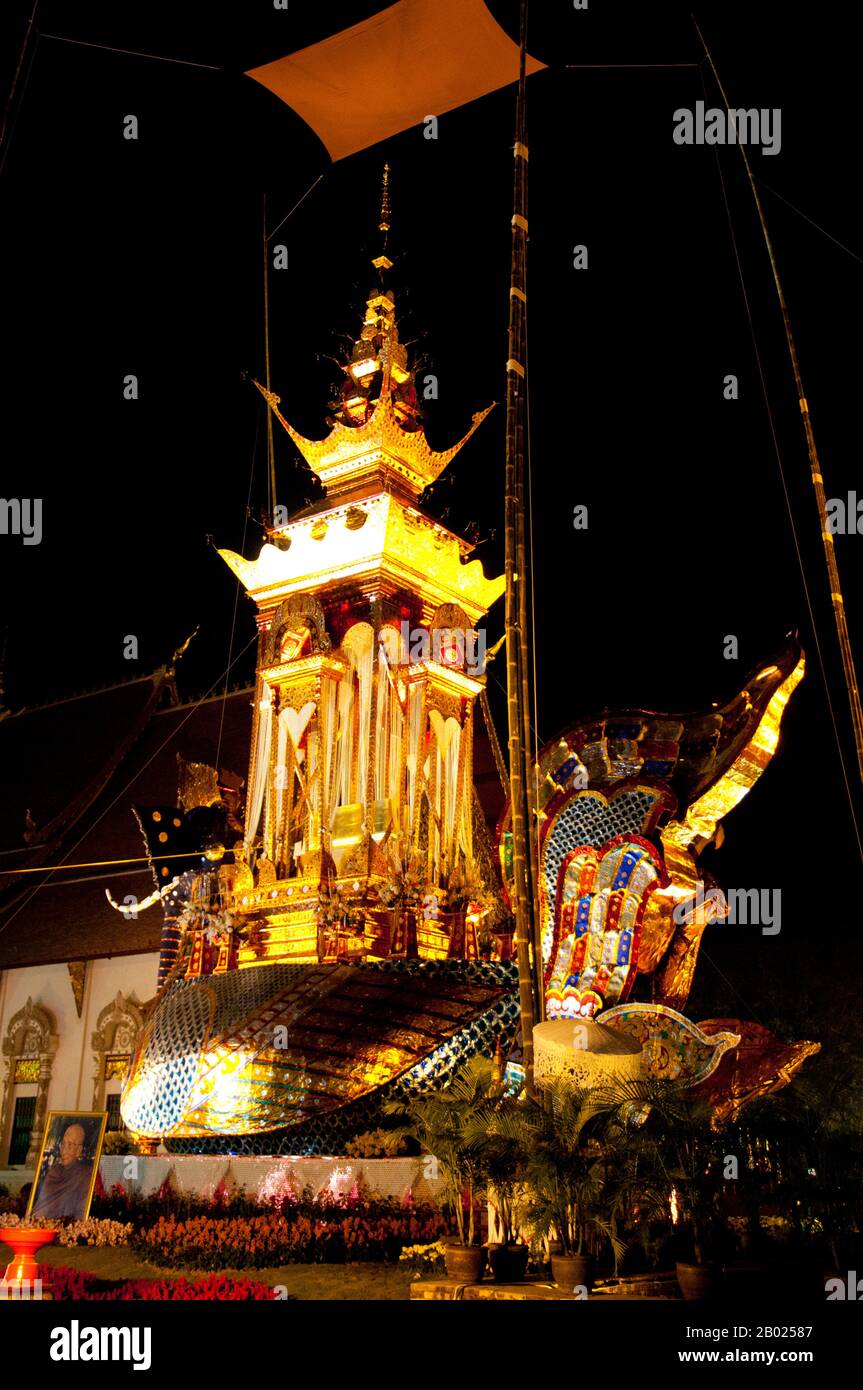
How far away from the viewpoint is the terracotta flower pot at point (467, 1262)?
7.27 m

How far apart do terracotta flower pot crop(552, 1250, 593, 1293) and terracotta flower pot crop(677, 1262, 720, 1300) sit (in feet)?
1.67

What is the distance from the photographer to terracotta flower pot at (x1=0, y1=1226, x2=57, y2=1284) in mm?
6945

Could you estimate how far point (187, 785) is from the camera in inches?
605

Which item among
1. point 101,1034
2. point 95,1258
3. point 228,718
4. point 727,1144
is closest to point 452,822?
point 95,1258

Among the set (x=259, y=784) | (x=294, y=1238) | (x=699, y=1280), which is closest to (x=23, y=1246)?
(x=294, y=1238)

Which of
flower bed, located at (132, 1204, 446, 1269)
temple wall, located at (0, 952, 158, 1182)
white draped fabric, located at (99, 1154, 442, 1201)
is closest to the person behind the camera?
flower bed, located at (132, 1204, 446, 1269)

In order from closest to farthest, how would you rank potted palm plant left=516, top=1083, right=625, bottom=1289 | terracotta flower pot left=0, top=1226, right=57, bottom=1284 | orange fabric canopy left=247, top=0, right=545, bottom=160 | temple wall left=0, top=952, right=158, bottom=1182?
terracotta flower pot left=0, top=1226, right=57, bottom=1284 < potted palm plant left=516, top=1083, right=625, bottom=1289 < orange fabric canopy left=247, top=0, right=545, bottom=160 < temple wall left=0, top=952, right=158, bottom=1182

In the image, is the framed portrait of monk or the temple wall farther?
the temple wall

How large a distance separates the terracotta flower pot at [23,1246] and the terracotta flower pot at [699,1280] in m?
3.64

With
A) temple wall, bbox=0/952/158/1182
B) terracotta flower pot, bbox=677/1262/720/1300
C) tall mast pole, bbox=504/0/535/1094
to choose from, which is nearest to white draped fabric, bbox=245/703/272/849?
tall mast pole, bbox=504/0/535/1094

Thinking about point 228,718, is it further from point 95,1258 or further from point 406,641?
point 95,1258

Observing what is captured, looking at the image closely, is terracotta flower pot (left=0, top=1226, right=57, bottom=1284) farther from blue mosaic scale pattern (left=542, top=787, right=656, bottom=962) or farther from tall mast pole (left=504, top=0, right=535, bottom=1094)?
blue mosaic scale pattern (left=542, top=787, right=656, bottom=962)

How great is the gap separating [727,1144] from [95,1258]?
5.38m

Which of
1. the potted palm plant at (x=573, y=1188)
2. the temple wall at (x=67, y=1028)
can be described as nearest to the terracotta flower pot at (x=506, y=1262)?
the potted palm plant at (x=573, y=1188)
